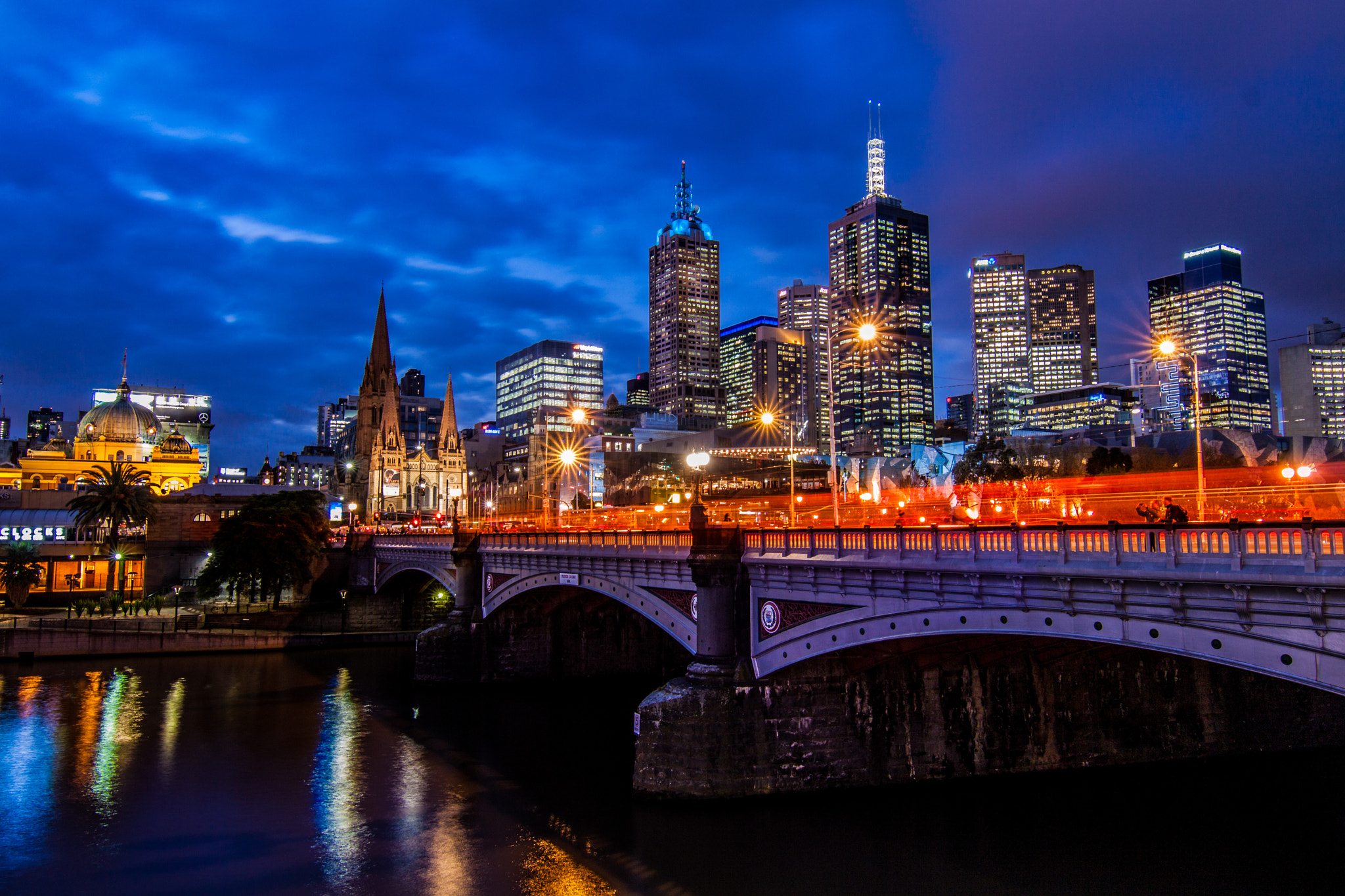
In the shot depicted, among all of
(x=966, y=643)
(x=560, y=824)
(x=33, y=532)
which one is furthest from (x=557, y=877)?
(x=33, y=532)

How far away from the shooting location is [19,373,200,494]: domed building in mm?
132875

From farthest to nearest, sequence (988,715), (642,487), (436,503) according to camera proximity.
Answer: (436,503), (642,487), (988,715)

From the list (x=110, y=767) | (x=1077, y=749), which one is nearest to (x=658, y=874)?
(x=1077, y=749)

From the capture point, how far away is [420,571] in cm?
6594

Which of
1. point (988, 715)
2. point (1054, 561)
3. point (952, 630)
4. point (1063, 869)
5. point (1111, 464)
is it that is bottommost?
point (1063, 869)

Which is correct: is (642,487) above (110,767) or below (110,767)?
above

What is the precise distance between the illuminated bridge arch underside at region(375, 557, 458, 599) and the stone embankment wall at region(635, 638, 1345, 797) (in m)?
30.9

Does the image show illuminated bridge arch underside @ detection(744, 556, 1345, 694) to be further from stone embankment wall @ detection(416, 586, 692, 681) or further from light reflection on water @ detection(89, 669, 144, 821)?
stone embankment wall @ detection(416, 586, 692, 681)

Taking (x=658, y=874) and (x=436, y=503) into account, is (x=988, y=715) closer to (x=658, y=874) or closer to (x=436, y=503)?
(x=658, y=874)

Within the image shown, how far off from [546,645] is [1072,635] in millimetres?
38902

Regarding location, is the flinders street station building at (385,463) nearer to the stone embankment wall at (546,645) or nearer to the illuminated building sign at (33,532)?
the illuminated building sign at (33,532)

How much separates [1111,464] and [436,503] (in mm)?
143357

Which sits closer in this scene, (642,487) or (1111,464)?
(1111,464)

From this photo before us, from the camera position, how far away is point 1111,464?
266 ft
